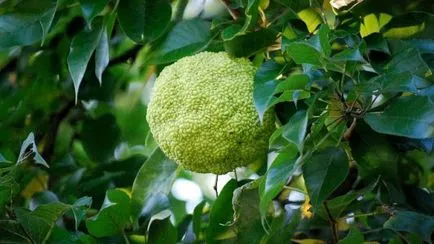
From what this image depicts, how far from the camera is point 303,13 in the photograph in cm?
132

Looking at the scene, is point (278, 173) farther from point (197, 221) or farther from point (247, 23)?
point (197, 221)

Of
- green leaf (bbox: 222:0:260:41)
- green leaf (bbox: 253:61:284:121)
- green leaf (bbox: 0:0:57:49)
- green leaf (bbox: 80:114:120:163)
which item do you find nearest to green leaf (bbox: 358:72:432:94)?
green leaf (bbox: 253:61:284:121)

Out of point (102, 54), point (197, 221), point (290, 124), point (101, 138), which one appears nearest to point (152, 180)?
point (197, 221)

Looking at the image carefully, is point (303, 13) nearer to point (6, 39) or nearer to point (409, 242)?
point (409, 242)

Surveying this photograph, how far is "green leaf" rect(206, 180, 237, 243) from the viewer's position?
1343 millimetres

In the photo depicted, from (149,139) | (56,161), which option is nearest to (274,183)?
(149,139)

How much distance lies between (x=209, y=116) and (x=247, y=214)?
6.8 inches

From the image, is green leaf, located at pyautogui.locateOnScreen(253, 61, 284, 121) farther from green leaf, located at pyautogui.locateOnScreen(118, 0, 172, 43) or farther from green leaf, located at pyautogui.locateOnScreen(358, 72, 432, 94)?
green leaf, located at pyautogui.locateOnScreen(118, 0, 172, 43)

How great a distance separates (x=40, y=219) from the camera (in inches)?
49.7

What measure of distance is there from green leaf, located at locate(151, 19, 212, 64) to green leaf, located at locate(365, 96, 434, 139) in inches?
11.3

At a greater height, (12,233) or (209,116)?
(209,116)

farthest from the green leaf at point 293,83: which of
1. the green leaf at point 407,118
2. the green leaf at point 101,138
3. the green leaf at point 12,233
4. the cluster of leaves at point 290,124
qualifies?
the green leaf at point 101,138

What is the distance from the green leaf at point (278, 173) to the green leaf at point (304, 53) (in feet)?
0.35

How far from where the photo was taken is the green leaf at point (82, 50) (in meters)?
1.32
